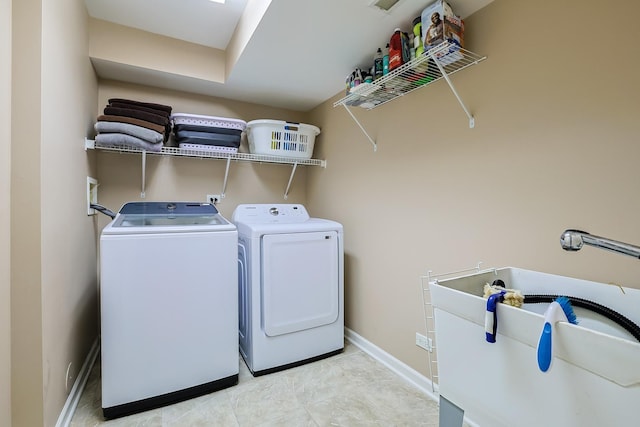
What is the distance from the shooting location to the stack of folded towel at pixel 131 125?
6.44 ft

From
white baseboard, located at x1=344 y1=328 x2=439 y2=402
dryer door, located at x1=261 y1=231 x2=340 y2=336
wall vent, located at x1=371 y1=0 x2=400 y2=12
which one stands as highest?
wall vent, located at x1=371 y1=0 x2=400 y2=12

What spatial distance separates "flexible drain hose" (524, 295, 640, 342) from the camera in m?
0.88

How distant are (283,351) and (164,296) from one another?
2.92ft

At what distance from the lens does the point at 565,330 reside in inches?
27.9

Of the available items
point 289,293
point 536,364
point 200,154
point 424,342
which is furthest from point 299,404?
point 200,154

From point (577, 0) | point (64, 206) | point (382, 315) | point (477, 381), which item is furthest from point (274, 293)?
point (577, 0)

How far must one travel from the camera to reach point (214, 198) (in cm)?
272

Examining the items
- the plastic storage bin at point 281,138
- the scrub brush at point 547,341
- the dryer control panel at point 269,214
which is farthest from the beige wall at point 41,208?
the scrub brush at point 547,341

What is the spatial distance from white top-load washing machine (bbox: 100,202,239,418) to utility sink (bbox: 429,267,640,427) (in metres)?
1.33

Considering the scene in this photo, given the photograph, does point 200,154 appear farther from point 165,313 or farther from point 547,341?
point 547,341

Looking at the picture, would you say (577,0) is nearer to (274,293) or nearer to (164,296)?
(274,293)

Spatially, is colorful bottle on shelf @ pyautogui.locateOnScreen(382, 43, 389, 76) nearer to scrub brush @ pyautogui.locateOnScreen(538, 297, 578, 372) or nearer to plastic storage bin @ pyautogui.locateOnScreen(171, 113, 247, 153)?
plastic storage bin @ pyautogui.locateOnScreen(171, 113, 247, 153)

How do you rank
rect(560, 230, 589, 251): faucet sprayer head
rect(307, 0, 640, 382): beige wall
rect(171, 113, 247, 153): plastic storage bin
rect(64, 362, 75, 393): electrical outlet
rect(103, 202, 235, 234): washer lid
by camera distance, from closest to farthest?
rect(560, 230, 589, 251): faucet sprayer head
rect(307, 0, 640, 382): beige wall
rect(64, 362, 75, 393): electrical outlet
rect(103, 202, 235, 234): washer lid
rect(171, 113, 247, 153): plastic storage bin

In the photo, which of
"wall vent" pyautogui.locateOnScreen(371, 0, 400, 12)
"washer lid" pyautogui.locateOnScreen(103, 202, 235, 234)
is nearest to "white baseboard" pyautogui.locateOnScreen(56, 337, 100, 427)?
"washer lid" pyautogui.locateOnScreen(103, 202, 235, 234)
